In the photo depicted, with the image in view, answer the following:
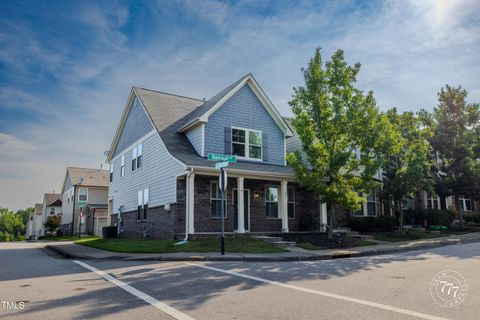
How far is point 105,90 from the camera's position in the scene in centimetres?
1758

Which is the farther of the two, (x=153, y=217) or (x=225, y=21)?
(x=153, y=217)

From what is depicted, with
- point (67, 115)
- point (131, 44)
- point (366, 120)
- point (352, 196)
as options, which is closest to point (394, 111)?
point (366, 120)

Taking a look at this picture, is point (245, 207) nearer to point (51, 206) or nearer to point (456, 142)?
point (456, 142)

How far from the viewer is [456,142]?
90.9 ft

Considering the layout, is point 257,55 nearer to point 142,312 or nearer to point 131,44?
point 131,44

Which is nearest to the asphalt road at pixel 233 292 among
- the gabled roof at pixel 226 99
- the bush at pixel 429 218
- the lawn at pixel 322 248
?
the lawn at pixel 322 248

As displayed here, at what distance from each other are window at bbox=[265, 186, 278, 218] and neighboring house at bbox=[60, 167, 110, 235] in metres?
20.3

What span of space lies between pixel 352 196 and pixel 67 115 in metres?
13.7

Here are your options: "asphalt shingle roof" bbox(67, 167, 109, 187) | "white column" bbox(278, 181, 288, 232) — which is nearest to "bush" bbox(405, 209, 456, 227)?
"white column" bbox(278, 181, 288, 232)

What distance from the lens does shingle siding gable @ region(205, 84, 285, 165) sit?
19.9 m

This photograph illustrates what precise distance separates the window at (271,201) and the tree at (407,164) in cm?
699

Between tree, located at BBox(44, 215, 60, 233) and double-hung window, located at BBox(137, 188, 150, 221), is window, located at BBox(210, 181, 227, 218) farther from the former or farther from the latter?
tree, located at BBox(44, 215, 60, 233)

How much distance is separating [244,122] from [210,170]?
4.71 metres

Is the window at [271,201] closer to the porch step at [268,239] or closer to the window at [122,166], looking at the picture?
the porch step at [268,239]
